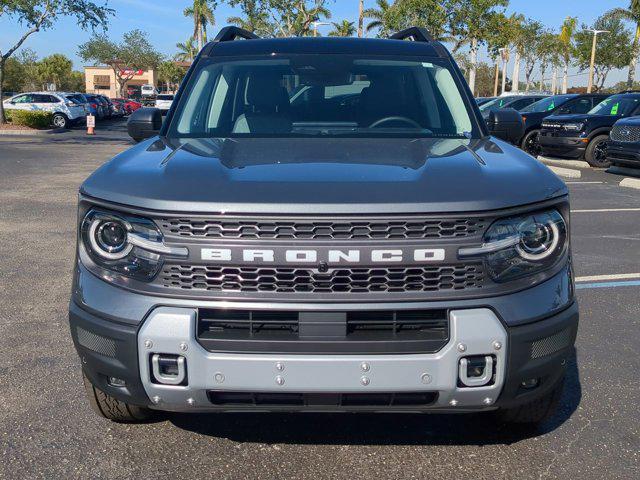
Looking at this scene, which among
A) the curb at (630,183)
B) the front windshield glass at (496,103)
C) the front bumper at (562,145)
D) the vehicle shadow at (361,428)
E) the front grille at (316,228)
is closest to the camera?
the front grille at (316,228)

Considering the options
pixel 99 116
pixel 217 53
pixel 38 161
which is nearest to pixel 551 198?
pixel 217 53

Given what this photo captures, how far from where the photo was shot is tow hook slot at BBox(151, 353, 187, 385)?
2473 millimetres

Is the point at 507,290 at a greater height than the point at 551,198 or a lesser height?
lesser

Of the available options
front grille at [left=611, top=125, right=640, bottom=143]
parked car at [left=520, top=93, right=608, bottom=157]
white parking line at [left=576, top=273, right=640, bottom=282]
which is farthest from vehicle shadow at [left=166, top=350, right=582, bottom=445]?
parked car at [left=520, top=93, right=608, bottom=157]

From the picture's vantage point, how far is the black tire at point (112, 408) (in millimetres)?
3094

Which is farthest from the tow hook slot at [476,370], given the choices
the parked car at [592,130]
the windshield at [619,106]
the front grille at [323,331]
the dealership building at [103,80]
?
the dealership building at [103,80]

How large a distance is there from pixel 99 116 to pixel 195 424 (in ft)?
128

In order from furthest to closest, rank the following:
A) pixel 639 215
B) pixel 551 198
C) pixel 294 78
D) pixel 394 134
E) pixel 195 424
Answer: pixel 639 215 → pixel 294 78 → pixel 394 134 → pixel 195 424 → pixel 551 198

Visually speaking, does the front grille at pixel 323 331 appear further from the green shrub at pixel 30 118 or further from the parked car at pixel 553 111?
the green shrub at pixel 30 118

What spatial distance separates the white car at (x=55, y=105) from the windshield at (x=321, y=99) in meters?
30.8

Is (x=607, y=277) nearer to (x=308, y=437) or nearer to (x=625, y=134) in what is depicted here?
(x=308, y=437)

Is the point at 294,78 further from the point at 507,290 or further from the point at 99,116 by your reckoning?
the point at 99,116

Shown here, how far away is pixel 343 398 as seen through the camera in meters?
2.53

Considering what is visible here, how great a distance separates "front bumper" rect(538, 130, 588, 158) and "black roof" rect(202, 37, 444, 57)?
13.2 meters
